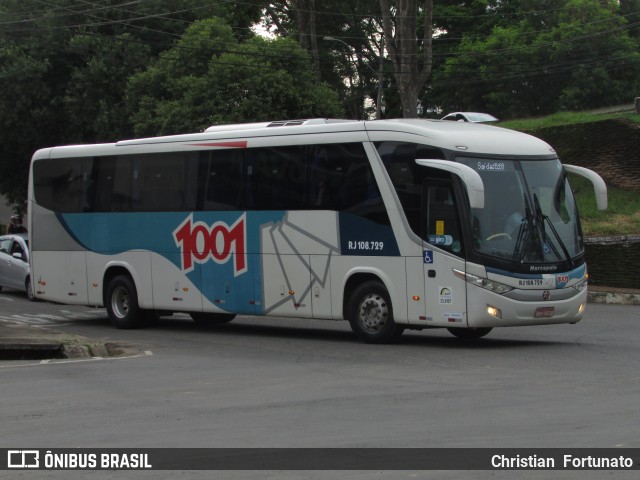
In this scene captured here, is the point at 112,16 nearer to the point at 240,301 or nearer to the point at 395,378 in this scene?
the point at 240,301

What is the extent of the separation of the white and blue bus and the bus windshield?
2 centimetres

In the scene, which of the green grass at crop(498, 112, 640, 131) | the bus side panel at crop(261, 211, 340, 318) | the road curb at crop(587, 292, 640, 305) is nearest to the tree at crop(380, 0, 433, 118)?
the green grass at crop(498, 112, 640, 131)

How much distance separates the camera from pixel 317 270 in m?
17.1

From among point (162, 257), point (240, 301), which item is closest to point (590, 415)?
point (240, 301)

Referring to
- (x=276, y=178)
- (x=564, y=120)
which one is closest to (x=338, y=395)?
(x=276, y=178)

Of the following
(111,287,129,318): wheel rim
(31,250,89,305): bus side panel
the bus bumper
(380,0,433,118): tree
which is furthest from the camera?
(380,0,433,118): tree

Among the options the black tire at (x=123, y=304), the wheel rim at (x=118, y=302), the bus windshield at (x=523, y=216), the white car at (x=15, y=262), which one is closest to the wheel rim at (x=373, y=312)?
the bus windshield at (x=523, y=216)

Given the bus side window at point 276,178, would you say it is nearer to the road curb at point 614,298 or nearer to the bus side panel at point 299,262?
the bus side panel at point 299,262

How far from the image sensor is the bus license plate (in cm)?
1515

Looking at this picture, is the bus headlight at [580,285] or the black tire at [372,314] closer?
the bus headlight at [580,285]

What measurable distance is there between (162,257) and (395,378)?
8349 mm

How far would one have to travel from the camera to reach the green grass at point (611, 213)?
97.7 ft

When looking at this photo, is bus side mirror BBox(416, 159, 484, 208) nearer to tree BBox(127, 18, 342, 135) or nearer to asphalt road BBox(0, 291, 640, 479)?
asphalt road BBox(0, 291, 640, 479)

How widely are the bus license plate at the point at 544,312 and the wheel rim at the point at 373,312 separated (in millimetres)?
2308
